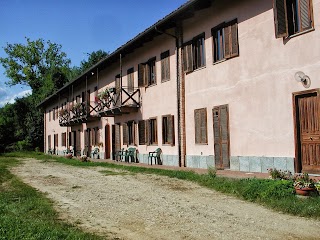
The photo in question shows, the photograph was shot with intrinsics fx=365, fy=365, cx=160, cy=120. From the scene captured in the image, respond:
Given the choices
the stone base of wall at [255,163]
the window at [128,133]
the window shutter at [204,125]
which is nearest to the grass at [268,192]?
the stone base of wall at [255,163]

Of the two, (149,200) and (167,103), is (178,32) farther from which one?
(149,200)

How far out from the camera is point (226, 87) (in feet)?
42.4

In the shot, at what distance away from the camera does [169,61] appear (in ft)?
55.1

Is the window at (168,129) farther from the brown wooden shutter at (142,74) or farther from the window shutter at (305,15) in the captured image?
the window shutter at (305,15)

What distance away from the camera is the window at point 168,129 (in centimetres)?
1625

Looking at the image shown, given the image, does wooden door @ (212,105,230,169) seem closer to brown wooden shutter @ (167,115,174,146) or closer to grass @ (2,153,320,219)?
grass @ (2,153,320,219)

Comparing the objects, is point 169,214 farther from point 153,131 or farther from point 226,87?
point 153,131

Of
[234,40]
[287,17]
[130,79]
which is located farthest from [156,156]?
[287,17]

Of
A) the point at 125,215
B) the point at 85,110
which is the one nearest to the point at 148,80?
the point at 85,110

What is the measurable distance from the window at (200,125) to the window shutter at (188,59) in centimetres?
184

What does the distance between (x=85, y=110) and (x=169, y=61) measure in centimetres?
1270

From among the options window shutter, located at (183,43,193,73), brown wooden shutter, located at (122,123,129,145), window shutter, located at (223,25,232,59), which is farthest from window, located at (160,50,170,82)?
brown wooden shutter, located at (122,123,129,145)

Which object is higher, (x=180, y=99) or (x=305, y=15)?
(x=305, y=15)

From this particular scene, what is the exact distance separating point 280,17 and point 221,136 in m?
4.63
